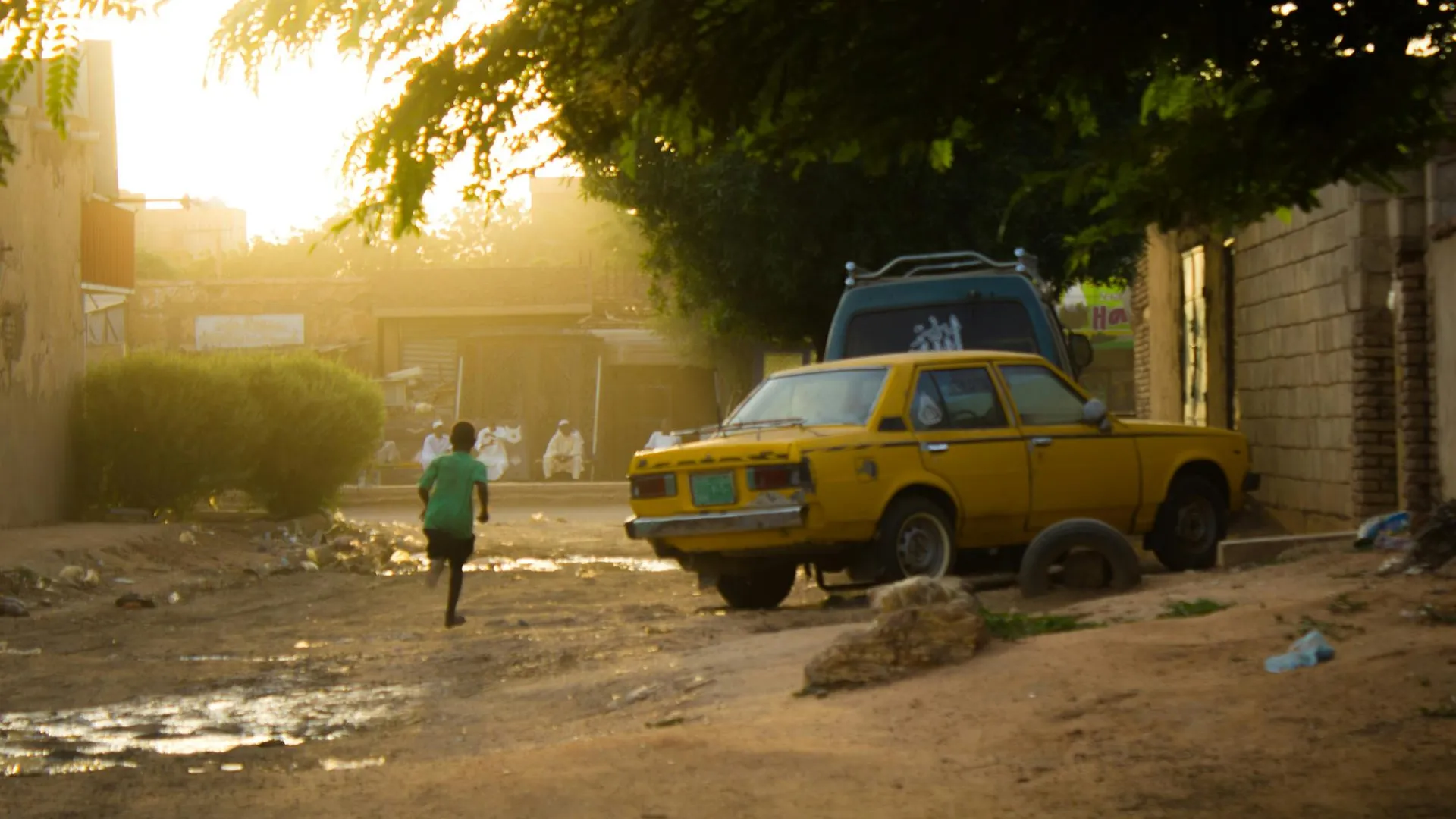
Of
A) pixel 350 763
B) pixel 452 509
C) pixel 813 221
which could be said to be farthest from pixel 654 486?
pixel 813 221

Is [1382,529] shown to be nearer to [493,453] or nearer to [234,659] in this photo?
[234,659]

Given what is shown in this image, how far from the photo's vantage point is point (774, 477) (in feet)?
37.4

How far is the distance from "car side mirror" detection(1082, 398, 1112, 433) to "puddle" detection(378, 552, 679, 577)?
5638mm

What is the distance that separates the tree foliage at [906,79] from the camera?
5.17 metres

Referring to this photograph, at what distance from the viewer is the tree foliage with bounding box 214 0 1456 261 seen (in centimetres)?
517

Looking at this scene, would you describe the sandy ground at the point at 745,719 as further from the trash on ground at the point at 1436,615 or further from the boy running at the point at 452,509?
the boy running at the point at 452,509

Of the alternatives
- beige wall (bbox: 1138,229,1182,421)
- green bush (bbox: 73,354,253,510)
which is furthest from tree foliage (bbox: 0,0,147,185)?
beige wall (bbox: 1138,229,1182,421)

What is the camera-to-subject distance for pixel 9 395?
19266 millimetres

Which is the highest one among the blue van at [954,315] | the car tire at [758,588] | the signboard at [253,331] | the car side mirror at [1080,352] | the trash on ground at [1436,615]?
the signboard at [253,331]

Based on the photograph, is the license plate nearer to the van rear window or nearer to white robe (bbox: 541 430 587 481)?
the van rear window

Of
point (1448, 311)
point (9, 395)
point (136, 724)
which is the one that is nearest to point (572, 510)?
point (9, 395)

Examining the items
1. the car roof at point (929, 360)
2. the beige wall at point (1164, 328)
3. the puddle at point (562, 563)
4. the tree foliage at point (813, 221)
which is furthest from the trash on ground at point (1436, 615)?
the beige wall at point (1164, 328)

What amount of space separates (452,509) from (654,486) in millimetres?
1564

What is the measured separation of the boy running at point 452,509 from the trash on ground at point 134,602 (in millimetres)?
3105
